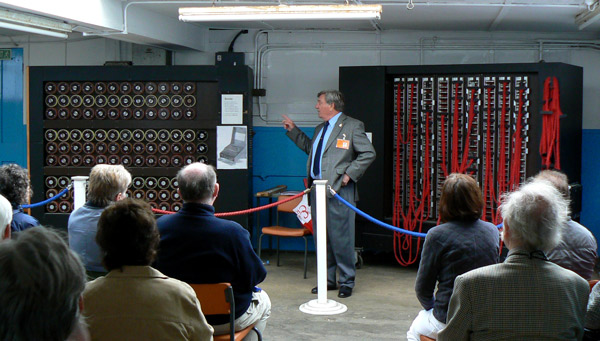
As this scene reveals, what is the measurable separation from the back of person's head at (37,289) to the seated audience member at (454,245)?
84.0 inches

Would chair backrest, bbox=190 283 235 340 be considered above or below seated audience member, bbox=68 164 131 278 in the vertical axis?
below

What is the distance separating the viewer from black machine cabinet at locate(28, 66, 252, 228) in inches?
277

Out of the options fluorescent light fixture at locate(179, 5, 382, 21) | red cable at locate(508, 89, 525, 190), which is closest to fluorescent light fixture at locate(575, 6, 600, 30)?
red cable at locate(508, 89, 525, 190)

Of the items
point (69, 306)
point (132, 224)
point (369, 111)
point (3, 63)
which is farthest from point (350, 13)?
point (3, 63)

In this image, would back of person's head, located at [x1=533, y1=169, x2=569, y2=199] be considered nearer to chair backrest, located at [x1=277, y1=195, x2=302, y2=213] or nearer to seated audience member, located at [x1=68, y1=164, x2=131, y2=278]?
seated audience member, located at [x1=68, y1=164, x2=131, y2=278]

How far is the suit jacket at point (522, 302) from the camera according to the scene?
7.54 ft

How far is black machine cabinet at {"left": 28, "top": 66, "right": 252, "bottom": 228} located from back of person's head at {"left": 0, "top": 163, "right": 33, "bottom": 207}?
2915 millimetres

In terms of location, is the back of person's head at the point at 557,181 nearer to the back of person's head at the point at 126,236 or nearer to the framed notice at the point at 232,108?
the back of person's head at the point at 126,236

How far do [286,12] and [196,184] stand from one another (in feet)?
7.17

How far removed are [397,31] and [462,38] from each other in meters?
0.70

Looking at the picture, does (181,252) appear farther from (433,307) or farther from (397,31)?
(397,31)

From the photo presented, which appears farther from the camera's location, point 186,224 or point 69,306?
point 186,224

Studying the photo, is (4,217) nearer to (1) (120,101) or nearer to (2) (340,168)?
(2) (340,168)

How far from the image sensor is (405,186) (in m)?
6.80
